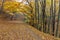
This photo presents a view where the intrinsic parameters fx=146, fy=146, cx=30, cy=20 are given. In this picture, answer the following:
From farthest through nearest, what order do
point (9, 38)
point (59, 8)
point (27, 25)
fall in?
1. point (27, 25)
2. point (59, 8)
3. point (9, 38)

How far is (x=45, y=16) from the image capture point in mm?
4129

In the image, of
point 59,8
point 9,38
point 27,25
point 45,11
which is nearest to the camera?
point 9,38

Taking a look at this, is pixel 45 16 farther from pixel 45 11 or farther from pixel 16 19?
pixel 16 19

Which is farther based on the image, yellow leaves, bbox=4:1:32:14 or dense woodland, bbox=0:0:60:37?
yellow leaves, bbox=4:1:32:14

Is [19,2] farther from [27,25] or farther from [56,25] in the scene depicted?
[56,25]

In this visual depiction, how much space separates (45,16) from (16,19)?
0.96 meters

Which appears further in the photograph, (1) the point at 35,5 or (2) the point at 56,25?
(1) the point at 35,5

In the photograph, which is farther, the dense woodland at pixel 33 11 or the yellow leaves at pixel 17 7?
the yellow leaves at pixel 17 7

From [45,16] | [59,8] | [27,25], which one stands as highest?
[59,8]

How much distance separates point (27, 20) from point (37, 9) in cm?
47

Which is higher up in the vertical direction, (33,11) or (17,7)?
(17,7)

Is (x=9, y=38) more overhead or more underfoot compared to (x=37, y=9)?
more underfoot

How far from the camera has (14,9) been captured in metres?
4.59

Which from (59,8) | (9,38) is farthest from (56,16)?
(9,38)
